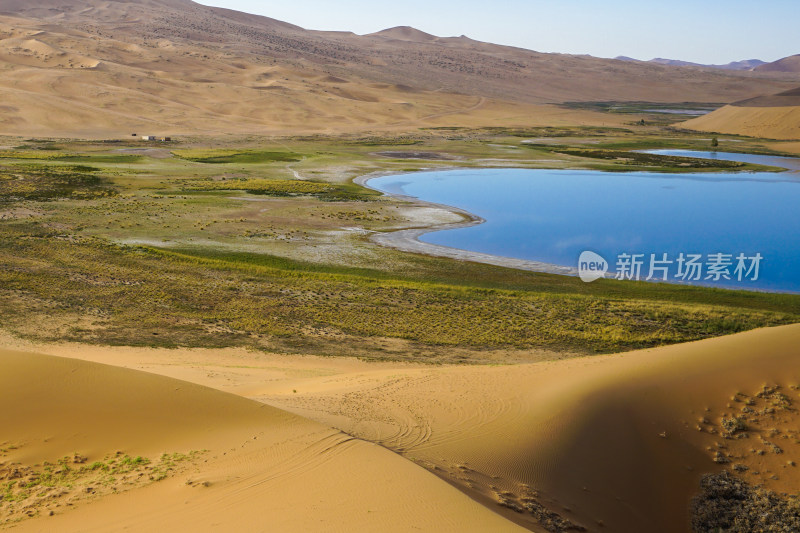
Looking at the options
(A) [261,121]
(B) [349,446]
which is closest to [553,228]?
(B) [349,446]

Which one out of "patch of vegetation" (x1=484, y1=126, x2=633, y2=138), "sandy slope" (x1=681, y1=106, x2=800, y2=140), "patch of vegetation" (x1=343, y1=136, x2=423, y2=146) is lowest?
"patch of vegetation" (x1=343, y1=136, x2=423, y2=146)

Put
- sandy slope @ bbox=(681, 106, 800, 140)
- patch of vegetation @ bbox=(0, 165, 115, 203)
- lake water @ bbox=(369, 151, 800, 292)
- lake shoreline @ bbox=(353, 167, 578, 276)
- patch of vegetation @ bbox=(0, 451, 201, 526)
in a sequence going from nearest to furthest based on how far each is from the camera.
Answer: patch of vegetation @ bbox=(0, 451, 201, 526), lake shoreline @ bbox=(353, 167, 578, 276), lake water @ bbox=(369, 151, 800, 292), patch of vegetation @ bbox=(0, 165, 115, 203), sandy slope @ bbox=(681, 106, 800, 140)

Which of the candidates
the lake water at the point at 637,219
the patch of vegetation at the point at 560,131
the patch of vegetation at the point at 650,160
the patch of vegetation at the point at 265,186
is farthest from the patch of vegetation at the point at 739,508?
the patch of vegetation at the point at 560,131

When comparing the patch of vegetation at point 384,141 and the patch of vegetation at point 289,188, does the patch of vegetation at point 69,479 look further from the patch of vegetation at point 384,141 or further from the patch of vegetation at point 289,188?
the patch of vegetation at point 384,141

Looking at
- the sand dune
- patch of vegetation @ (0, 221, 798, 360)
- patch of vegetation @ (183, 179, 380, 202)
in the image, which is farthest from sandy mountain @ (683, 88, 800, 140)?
the sand dune

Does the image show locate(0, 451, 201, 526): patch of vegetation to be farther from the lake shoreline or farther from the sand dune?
the lake shoreline

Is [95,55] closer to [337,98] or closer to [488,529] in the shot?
[337,98]
